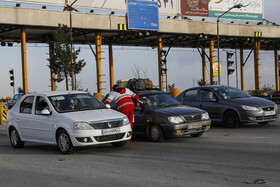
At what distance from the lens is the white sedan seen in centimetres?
1023

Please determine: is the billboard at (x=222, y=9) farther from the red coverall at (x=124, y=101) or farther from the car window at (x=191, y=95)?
the red coverall at (x=124, y=101)

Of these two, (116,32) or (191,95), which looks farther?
(116,32)

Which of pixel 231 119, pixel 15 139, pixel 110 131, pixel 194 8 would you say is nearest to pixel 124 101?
pixel 110 131

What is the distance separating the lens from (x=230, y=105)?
15.4 m

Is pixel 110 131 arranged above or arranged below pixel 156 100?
below

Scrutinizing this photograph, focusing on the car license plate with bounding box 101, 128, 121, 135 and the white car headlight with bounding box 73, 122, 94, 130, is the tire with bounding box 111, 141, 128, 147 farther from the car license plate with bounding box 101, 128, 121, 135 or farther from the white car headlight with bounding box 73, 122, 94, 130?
the white car headlight with bounding box 73, 122, 94, 130

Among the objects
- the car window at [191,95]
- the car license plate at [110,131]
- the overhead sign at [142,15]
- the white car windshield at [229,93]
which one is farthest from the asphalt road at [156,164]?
the overhead sign at [142,15]

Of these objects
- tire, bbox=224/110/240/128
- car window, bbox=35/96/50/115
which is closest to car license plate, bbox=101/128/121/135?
car window, bbox=35/96/50/115

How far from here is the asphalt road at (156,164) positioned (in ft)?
23.1

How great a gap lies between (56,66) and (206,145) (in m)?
27.3

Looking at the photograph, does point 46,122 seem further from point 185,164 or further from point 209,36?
point 209,36

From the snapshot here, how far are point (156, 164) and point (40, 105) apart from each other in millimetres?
4266

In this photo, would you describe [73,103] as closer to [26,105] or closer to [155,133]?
[26,105]

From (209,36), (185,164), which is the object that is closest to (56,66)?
(209,36)
